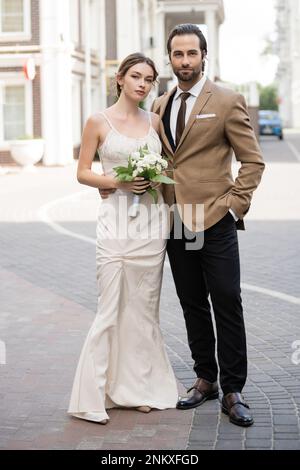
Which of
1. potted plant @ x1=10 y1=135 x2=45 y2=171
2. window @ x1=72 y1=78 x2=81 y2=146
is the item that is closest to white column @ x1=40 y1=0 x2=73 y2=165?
potted plant @ x1=10 y1=135 x2=45 y2=171

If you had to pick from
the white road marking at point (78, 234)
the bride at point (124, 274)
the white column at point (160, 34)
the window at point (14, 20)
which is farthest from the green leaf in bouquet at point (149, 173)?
the white column at point (160, 34)

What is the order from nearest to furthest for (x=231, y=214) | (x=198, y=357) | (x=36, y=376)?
(x=231, y=214)
(x=198, y=357)
(x=36, y=376)

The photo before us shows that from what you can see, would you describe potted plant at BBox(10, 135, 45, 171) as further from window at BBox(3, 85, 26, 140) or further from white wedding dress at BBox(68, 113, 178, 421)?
white wedding dress at BBox(68, 113, 178, 421)

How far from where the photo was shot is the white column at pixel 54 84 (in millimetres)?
30875

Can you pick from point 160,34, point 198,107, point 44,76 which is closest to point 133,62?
point 198,107

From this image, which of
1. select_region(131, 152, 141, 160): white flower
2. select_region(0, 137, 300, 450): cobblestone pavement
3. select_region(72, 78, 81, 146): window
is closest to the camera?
select_region(0, 137, 300, 450): cobblestone pavement

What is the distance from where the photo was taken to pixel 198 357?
5.71 metres

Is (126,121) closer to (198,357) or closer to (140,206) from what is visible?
(140,206)

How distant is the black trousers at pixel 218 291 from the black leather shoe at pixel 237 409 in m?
0.06

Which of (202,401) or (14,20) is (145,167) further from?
(14,20)

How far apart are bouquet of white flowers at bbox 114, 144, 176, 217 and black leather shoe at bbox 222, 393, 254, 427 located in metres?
1.32

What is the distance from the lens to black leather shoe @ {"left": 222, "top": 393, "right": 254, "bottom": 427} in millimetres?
5133
